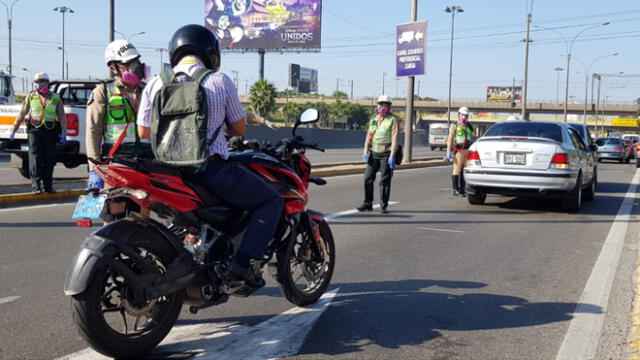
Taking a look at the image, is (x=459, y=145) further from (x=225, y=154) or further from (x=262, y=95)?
(x=262, y=95)

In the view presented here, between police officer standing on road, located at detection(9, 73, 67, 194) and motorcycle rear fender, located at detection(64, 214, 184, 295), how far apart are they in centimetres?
705

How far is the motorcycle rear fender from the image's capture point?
3076 millimetres

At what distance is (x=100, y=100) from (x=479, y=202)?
779cm

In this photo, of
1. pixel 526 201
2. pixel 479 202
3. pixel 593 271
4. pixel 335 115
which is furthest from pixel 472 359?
pixel 335 115

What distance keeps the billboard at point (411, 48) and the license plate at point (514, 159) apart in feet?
46.3

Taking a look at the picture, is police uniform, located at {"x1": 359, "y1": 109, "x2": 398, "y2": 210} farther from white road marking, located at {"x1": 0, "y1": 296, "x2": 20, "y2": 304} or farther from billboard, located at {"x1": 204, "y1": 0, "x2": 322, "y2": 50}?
billboard, located at {"x1": 204, "y1": 0, "x2": 322, "y2": 50}

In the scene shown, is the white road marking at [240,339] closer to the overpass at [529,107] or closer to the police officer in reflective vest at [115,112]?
the police officer in reflective vest at [115,112]

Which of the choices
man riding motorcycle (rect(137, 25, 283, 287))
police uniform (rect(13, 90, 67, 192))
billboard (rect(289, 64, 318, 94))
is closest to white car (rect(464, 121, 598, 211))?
police uniform (rect(13, 90, 67, 192))

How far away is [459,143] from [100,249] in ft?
34.0

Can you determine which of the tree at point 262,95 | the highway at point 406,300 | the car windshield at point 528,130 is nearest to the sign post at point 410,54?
the car windshield at point 528,130

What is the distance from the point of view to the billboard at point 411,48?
2408cm

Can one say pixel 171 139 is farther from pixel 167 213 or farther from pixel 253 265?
pixel 253 265

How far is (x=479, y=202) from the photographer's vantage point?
447 inches

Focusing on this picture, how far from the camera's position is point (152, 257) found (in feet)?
11.3
